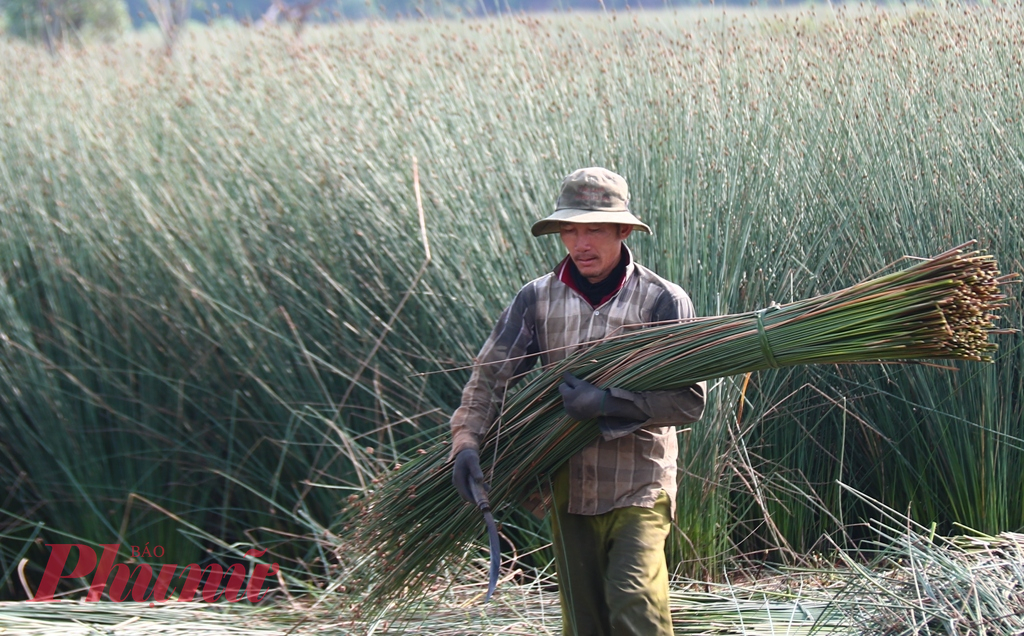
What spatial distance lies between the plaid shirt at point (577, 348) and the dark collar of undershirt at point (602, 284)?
0.01 metres

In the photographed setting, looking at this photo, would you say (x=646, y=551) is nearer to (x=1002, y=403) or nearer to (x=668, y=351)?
(x=668, y=351)

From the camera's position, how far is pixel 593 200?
2.39 m

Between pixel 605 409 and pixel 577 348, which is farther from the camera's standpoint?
pixel 577 348

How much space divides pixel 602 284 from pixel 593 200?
0.73 ft

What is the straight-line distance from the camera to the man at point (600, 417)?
7.58 ft

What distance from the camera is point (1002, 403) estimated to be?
3.26 metres

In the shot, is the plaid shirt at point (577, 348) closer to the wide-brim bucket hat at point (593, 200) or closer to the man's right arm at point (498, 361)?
the man's right arm at point (498, 361)

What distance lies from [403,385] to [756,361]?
199 cm

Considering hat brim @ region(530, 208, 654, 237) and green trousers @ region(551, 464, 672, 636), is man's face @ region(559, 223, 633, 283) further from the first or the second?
green trousers @ region(551, 464, 672, 636)

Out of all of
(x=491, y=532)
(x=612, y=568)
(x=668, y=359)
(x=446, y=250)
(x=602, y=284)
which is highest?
Answer: (x=446, y=250)
